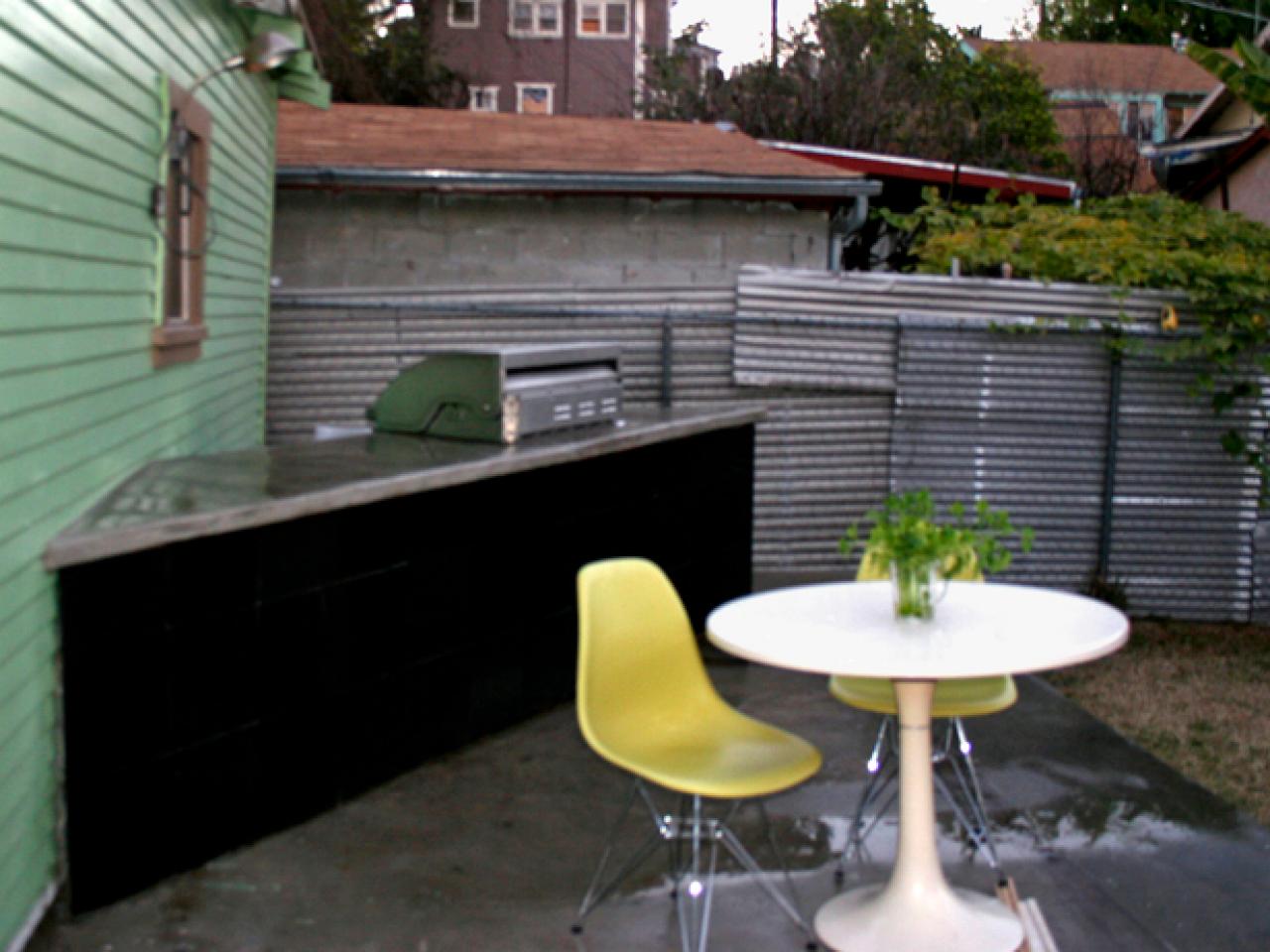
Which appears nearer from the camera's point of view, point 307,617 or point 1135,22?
point 307,617

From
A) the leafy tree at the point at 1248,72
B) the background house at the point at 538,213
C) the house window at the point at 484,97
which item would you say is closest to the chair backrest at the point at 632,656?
the background house at the point at 538,213

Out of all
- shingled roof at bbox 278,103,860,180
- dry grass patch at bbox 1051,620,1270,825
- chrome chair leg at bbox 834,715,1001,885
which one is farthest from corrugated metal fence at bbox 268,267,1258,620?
chrome chair leg at bbox 834,715,1001,885

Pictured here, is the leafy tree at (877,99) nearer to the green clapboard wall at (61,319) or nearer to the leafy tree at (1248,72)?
the leafy tree at (1248,72)

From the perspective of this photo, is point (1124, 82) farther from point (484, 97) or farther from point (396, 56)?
point (396, 56)

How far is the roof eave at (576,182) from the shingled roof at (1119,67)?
3001 cm

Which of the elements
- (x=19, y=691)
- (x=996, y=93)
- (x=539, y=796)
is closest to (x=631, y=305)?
(x=539, y=796)

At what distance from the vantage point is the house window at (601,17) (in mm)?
34781

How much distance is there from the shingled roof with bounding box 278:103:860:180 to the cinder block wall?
0.26 meters

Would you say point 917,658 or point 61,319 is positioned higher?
point 61,319

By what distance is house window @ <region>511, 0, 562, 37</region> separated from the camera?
34.8 metres

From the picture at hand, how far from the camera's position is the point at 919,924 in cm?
406

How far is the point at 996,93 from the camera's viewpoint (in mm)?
26828

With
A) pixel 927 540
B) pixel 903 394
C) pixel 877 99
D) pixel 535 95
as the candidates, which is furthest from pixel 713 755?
pixel 535 95

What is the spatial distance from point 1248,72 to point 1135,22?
41.0m
